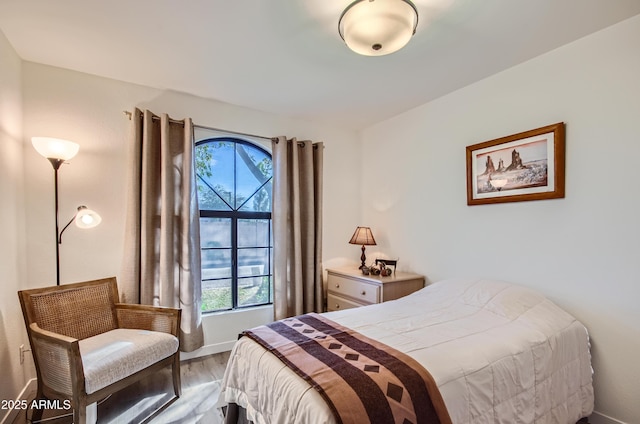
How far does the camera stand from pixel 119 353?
1832 millimetres

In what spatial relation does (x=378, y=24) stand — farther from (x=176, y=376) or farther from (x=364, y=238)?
(x=176, y=376)

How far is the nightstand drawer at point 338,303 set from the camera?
3.06 meters

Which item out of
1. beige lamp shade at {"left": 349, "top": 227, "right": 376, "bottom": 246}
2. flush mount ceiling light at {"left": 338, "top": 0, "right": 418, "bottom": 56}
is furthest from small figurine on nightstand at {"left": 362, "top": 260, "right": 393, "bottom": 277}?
flush mount ceiling light at {"left": 338, "top": 0, "right": 418, "bottom": 56}

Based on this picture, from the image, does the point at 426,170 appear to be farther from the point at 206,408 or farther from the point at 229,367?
the point at 206,408

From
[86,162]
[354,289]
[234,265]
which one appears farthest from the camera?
[234,265]

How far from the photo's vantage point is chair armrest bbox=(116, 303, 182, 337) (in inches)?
86.9

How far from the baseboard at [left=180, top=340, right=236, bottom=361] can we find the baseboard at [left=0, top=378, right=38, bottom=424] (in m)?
0.99

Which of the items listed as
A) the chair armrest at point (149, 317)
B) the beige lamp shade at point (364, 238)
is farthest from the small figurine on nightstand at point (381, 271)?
the chair armrest at point (149, 317)

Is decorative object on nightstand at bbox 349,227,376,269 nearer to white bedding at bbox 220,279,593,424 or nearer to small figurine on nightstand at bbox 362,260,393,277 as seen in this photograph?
small figurine on nightstand at bbox 362,260,393,277

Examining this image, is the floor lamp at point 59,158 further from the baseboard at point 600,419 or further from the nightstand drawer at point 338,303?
the baseboard at point 600,419

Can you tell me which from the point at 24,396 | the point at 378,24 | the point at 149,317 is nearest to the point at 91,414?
the point at 149,317

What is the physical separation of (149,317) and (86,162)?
132 centimetres

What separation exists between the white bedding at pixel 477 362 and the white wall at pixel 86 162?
1575 mm

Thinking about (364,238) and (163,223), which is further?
(364,238)
